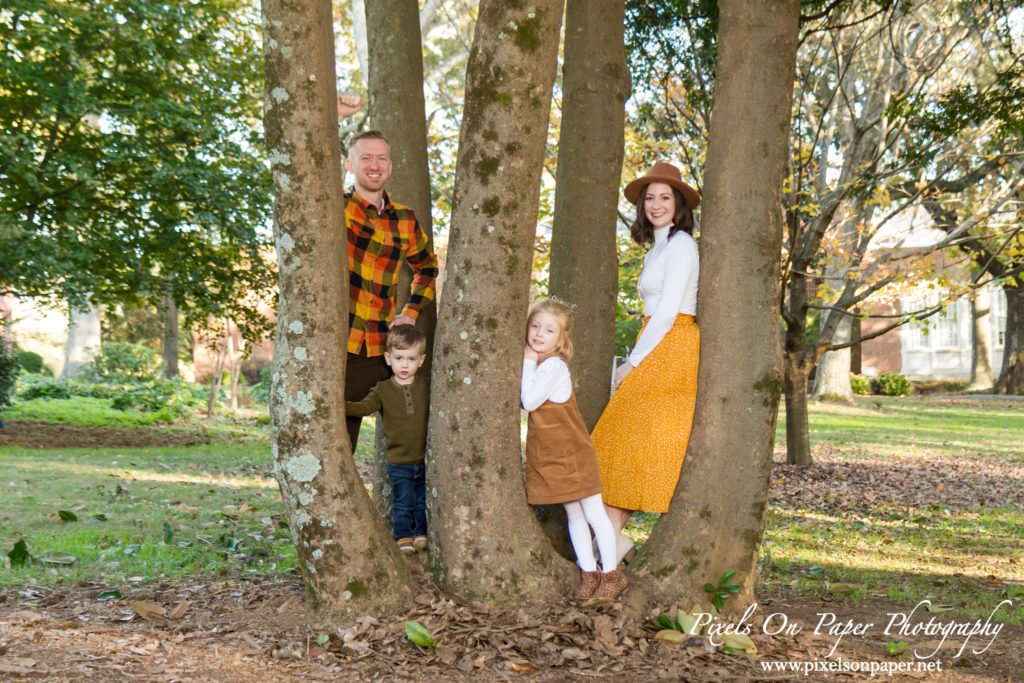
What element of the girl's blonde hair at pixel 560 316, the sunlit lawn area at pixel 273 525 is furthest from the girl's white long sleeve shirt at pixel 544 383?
the sunlit lawn area at pixel 273 525

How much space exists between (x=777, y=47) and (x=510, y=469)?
2.56 meters

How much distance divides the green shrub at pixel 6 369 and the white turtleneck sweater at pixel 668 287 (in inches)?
527

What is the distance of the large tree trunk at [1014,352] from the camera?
25672 millimetres

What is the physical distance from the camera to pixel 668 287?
14.9 feet

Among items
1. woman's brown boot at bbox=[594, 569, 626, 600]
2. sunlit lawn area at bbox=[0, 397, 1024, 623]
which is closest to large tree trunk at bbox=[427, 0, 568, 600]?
woman's brown boot at bbox=[594, 569, 626, 600]

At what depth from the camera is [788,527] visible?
310 inches

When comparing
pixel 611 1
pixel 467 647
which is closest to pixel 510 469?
pixel 467 647

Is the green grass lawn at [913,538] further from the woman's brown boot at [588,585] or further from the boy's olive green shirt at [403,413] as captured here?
the boy's olive green shirt at [403,413]

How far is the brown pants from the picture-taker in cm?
470

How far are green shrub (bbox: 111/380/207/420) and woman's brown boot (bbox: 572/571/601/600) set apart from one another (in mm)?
14194

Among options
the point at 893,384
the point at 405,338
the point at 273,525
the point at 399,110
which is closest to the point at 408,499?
the point at 405,338

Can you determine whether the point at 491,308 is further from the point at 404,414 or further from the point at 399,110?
the point at 399,110

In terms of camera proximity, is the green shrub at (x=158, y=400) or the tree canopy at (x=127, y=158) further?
the green shrub at (x=158, y=400)

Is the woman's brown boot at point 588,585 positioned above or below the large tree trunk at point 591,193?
below
